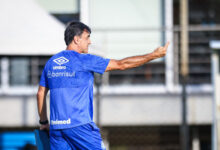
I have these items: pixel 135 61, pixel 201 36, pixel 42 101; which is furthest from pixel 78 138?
pixel 201 36

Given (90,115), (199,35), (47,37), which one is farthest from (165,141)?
(90,115)

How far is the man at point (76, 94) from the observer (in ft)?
11.1

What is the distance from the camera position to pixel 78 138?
3.39 metres

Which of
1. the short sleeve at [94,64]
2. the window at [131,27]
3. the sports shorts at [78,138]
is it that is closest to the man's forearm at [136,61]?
the short sleeve at [94,64]

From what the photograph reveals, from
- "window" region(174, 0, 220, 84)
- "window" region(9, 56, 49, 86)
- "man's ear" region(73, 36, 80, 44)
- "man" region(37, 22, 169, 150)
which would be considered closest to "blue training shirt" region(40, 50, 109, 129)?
"man" region(37, 22, 169, 150)

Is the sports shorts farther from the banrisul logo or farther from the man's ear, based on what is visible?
the man's ear

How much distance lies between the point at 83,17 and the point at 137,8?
941mm

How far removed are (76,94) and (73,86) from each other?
0.22ft

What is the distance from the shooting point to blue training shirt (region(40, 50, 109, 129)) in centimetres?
340

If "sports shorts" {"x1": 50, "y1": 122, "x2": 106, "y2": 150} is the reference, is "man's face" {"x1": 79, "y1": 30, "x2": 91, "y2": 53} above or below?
above

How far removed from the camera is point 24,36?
4664 mm

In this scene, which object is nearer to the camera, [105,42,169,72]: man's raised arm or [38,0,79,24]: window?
[105,42,169,72]: man's raised arm

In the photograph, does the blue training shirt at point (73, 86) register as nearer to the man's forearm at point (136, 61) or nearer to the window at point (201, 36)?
the man's forearm at point (136, 61)

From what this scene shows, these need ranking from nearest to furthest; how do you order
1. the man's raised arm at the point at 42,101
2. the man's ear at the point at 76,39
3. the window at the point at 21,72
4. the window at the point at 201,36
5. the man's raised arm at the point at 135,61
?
the man's raised arm at the point at 135,61, the man's ear at the point at 76,39, the man's raised arm at the point at 42,101, the window at the point at 201,36, the window at the point at 21,72
